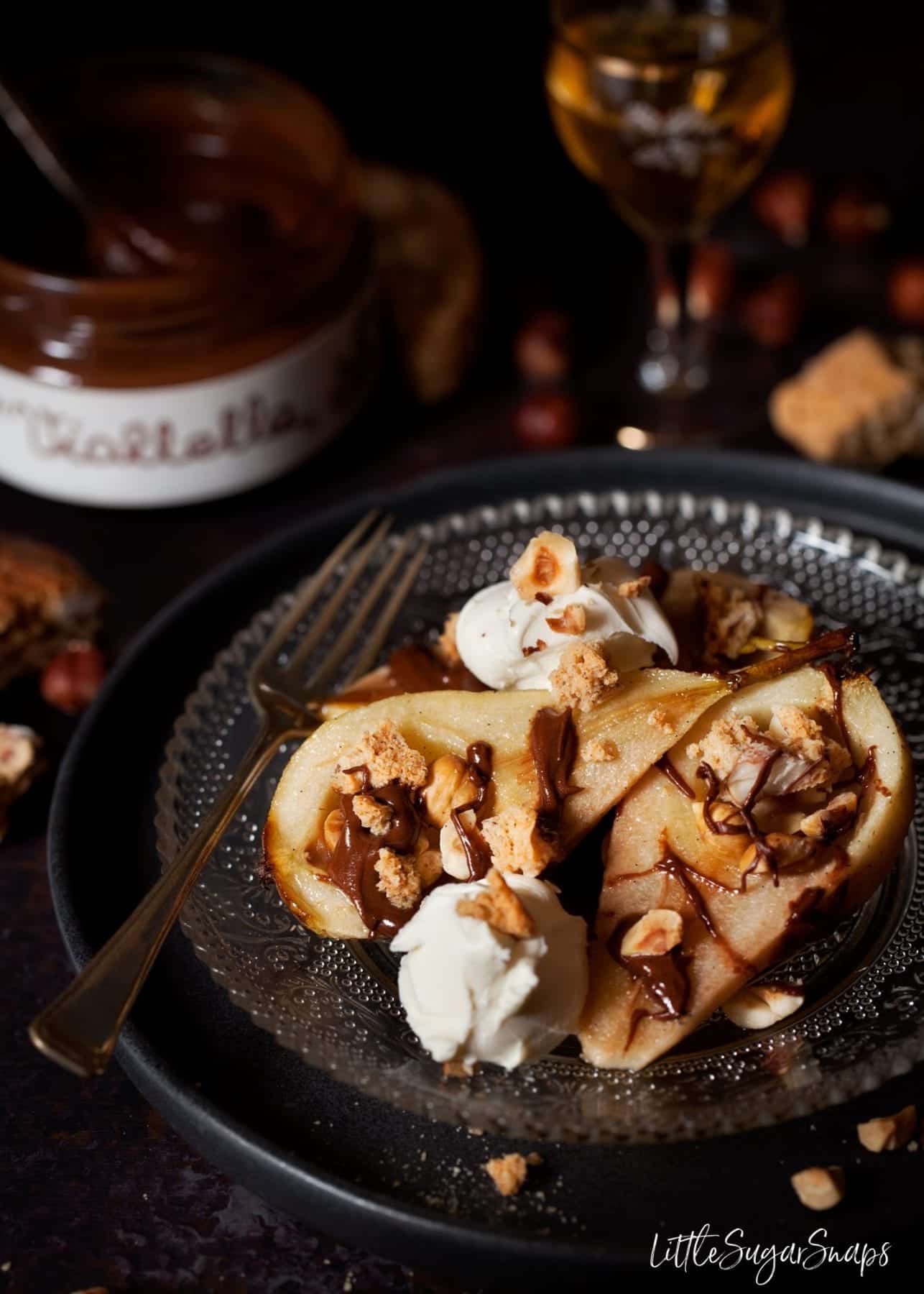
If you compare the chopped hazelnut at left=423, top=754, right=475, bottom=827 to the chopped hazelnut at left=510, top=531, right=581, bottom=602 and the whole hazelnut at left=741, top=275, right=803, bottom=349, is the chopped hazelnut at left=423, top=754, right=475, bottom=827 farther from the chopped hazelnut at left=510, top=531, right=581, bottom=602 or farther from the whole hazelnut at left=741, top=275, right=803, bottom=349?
the whole hazelnut at left=741, top=275, right=803, bottom=349

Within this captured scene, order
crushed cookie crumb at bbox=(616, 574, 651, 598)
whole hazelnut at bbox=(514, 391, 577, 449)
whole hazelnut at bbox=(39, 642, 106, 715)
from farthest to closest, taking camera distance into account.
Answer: whole hazelnut at bbox=(514, 391, 577, 449) < whole hazelnut at bbox=(39, 642, 106, 715) < crushed cookie crumb at bbox=(616, 574, 651, 598)

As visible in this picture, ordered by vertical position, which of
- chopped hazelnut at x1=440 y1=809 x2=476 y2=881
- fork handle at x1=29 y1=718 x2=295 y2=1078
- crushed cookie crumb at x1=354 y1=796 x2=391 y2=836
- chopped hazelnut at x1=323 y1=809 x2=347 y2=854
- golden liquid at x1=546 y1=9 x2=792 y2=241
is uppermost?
Answer: golden liquid at x1=546 y1=9 x2=792 y2=241

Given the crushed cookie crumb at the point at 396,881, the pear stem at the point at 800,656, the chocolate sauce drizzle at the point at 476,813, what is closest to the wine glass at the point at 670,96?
the pear stem at the point at 800,656

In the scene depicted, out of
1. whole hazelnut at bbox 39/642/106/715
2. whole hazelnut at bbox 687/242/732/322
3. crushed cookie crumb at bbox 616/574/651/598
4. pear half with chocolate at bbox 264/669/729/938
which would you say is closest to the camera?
pear half with chocolate at bbox 264/669/729/938

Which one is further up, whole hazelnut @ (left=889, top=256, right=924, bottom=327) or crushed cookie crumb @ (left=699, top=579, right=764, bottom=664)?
crushed cookie crumb @ (left=699, top=579, right=764, bottom=664)

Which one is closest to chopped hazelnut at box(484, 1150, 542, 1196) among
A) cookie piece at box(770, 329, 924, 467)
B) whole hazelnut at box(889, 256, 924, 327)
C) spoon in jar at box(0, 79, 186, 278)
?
cookie piece at box(770, 329, 924, 467)

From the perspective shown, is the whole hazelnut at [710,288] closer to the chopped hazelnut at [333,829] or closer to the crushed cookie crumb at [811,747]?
the crushed cookie crumb at [811,747]

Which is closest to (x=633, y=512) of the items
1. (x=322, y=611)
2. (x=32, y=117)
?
(x=322, y=611)

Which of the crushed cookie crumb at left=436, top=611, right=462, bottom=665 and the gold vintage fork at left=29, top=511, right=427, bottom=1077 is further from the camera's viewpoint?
the crushed cookie crumb at left=436, top=611, right=462, bottom=665
